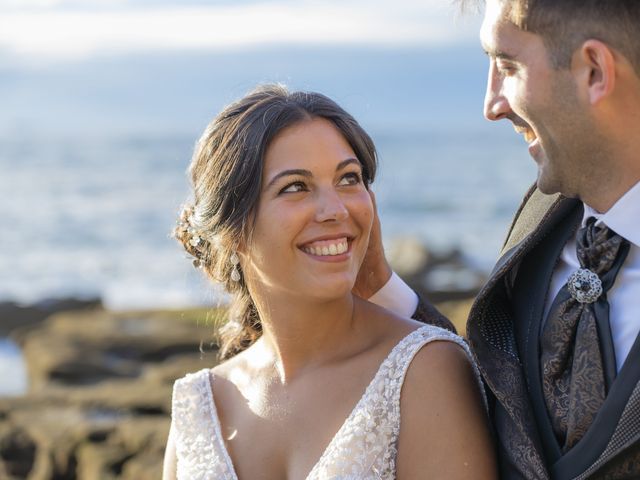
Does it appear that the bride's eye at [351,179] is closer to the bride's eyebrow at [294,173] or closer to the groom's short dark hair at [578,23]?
the bride's eyebrow at [294,173]

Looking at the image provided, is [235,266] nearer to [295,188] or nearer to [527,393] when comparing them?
[295,188]

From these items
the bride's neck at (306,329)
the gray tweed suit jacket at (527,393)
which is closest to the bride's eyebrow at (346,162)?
the bride's neck at (306,329)

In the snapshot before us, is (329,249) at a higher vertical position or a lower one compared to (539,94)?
lower

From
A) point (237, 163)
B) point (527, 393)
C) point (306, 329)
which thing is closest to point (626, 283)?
point (527, 393)

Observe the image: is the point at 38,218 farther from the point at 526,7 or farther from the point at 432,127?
the point at 432,127

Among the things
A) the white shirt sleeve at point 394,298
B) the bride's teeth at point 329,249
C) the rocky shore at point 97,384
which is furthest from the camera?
the rocky shore at point 97,384

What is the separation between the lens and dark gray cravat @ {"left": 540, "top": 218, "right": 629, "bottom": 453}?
2.82 metres

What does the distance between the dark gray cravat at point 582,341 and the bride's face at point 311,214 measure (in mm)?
778

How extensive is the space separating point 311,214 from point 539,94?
895mm

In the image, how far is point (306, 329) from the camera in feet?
12.2

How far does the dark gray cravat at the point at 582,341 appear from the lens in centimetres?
282

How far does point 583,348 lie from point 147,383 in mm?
6570

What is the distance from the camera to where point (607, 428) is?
2.75m

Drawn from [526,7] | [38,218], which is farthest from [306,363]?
[38,218]
